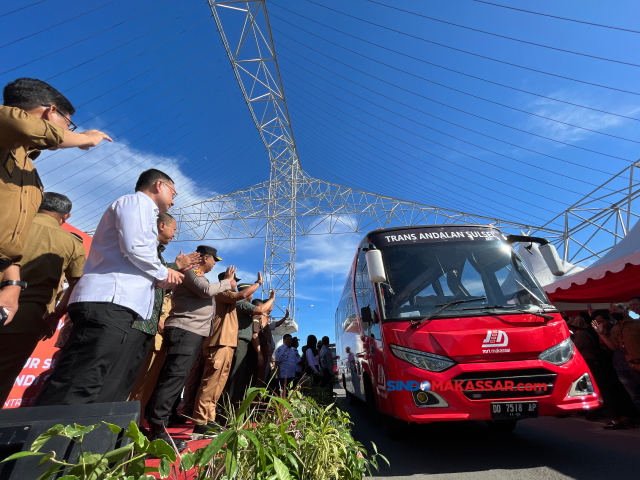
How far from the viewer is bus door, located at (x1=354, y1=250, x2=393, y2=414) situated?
3637 millimetres

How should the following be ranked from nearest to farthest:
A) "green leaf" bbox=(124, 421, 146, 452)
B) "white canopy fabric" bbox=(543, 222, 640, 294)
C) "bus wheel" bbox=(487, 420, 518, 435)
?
1. "green leaf" bbox=(124, 421, 146, 452)
2. "bus wheel" bbox=(487, 420, 518, 435)
3. "white canopy fabric" bbox=(543, 222, 640, 294)

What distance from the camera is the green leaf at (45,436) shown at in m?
0.81

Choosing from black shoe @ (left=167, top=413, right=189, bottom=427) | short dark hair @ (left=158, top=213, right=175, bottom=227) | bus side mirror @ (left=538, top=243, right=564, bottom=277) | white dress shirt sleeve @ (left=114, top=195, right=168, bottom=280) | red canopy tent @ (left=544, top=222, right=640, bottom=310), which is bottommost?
black shoe @ (left=167, top=413, right=189, bottom=427)

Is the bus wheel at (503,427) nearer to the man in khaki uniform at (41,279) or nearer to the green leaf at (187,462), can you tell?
the green leaf at (187,462)

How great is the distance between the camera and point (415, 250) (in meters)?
4.28

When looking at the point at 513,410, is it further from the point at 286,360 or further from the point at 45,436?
the point at 286,360

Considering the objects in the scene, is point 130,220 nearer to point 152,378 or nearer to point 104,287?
point 104,287

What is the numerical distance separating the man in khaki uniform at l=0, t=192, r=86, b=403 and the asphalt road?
2650mm

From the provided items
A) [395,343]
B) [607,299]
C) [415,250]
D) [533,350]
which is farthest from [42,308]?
[607,299]

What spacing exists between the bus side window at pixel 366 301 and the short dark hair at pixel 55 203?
304cm

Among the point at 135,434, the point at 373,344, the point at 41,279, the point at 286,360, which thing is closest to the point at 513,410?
the point at 373,344

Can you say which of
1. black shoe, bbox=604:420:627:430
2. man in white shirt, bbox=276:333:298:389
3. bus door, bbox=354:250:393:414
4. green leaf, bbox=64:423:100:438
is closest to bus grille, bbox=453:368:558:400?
bus door, bbox=354:250:393:414

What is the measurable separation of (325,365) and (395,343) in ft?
23.8

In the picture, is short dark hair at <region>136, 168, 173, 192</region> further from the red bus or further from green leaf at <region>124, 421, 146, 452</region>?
the red bus
